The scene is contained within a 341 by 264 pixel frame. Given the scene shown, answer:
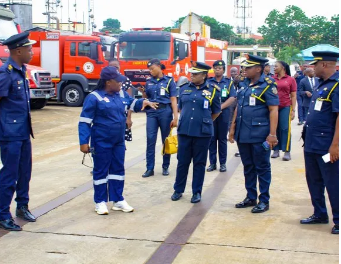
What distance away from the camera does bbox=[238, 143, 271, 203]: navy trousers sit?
6660 mm

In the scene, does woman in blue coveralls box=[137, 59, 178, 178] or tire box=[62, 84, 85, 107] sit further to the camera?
tire box=[62, 84, 85, 107]

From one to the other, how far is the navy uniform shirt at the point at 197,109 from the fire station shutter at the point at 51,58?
50.0ft

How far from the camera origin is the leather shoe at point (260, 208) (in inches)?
263

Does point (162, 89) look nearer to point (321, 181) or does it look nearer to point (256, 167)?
point (256, 167)

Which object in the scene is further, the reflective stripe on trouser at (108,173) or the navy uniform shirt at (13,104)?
the reflective stripe on trouser at (108,173)

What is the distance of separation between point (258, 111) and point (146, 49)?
13167mm

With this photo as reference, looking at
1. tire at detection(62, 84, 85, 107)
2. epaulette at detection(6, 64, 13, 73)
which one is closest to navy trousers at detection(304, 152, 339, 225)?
epaulette at detection(6, 64, 13, 73)

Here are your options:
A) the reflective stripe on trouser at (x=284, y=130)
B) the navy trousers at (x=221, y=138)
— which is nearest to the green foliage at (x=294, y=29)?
the reflective stripe on trouser at (x=284, y=130)

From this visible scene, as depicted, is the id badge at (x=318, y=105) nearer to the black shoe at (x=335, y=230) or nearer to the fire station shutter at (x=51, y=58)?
the black shoe at (x=335, y=230)

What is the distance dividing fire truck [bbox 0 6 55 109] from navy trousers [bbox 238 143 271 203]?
35.8 feet

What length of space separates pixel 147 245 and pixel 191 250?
44cm

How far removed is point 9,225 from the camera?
19.5ft

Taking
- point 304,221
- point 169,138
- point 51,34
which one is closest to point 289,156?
point 169,138

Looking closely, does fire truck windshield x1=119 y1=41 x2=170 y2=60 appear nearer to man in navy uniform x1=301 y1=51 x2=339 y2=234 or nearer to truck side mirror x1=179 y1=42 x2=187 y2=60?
truck side mirror x1=179 y1=42 x2=187 y2=60
